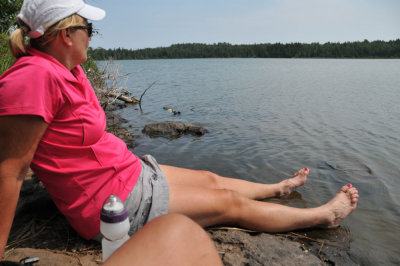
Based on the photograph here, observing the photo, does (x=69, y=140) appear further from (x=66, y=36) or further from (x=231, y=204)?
(x=231, y=204)

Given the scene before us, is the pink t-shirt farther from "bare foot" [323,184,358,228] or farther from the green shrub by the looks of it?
the green shrub

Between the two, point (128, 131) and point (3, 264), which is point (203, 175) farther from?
point (128, 131)

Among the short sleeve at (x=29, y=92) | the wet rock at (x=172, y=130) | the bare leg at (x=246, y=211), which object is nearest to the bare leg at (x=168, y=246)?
the short sleeve at (x=29, y=92)

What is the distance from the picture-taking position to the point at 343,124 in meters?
9.40

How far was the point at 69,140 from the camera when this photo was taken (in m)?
1.86

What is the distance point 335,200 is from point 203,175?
4.86 ft

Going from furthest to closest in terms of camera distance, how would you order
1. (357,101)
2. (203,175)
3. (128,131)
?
(357,101) → (128,131) → (203,175)

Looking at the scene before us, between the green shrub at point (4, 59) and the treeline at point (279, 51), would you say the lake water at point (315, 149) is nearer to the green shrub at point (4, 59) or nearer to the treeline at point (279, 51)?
the green shrub at point (4, 59)

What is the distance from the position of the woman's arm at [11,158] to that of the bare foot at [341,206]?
287 cm

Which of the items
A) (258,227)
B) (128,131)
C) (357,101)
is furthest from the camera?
(357,101)

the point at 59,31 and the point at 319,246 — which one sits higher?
the point at 59,31

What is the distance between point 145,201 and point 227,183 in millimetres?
1371

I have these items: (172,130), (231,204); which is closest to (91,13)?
(231,204)

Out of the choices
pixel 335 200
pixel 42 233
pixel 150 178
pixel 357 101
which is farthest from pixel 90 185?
pixel 357 101
